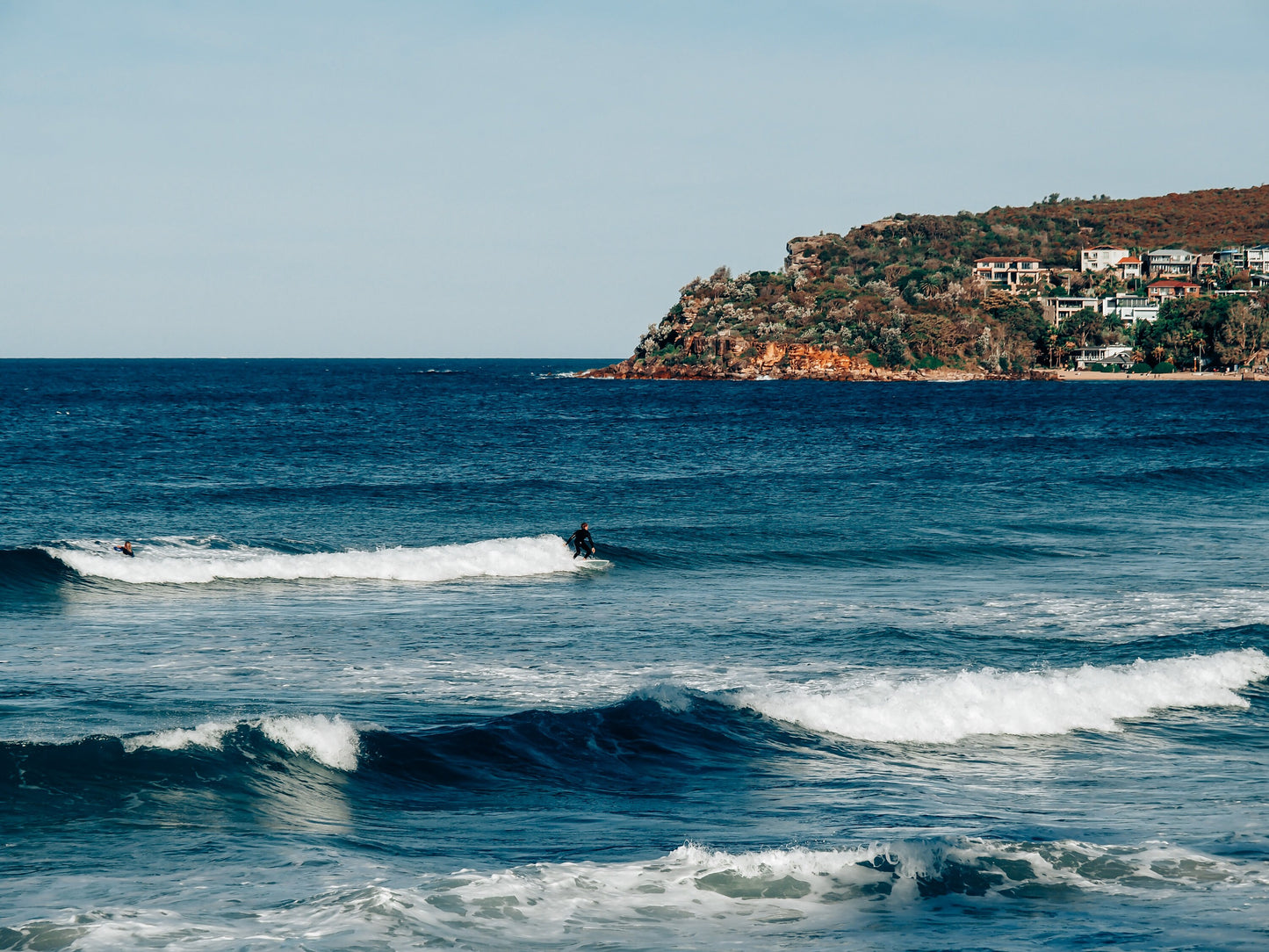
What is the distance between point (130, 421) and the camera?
84.4 metres

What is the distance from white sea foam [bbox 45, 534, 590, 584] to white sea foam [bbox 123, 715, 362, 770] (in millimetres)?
15281

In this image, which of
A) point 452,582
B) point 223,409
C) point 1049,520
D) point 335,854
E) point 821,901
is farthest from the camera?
point 223,409

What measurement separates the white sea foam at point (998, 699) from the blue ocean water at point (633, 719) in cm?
7

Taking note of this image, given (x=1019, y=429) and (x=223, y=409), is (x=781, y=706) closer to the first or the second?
(x=1019, y=429)

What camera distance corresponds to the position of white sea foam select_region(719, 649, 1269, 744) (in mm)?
17484

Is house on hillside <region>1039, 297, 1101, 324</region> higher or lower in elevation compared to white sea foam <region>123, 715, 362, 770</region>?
higher

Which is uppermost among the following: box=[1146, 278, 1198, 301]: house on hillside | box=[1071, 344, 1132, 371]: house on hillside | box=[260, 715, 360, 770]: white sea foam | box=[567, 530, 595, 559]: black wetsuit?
box=[1146, 278, 1198, 301]: house on hillside

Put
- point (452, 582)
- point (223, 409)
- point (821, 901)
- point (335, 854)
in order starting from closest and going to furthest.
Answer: point (821, 901), point (335, 854), point (452, 582), point (223, 409)

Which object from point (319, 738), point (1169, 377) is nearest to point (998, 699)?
point (319, 738)

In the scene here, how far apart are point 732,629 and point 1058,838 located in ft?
40.2

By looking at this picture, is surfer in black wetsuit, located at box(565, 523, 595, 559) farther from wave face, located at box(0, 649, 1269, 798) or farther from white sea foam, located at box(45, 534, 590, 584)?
wave face, located at box(0, 649, 1269, 798)

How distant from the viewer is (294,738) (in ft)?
50.7

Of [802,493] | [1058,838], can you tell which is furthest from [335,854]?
[802,493]

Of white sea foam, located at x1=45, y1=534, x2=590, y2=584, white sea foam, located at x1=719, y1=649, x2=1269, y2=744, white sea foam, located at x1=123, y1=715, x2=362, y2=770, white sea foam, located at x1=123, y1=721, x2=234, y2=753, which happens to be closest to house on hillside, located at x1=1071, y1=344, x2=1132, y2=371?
white sea foam, located at x1=45, y1=534, x2=590, y2=584
